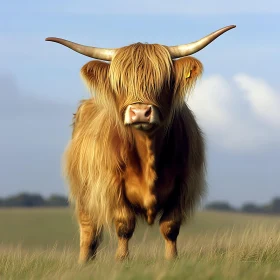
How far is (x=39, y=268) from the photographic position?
732 centimetres

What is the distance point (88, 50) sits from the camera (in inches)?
317

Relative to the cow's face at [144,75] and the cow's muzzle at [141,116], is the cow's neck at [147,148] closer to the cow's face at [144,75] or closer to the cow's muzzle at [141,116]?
the cow's face at [144,75]

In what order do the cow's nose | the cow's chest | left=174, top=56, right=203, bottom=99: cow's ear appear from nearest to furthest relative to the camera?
the cow's nose < left=174, top=56, right=203, bottom=99: cow's ear < the cow's chest

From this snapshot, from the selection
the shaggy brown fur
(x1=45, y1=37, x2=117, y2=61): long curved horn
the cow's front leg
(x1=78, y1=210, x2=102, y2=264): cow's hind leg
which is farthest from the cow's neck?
(x1=78, y1=210, x2=102, y2=264): cow's hind leg

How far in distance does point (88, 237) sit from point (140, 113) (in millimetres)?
2993

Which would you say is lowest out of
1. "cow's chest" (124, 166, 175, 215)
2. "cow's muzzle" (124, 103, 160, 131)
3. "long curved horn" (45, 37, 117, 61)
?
"cow's chest" (124, 166, 175, 215)

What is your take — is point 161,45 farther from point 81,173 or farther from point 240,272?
point 240,272

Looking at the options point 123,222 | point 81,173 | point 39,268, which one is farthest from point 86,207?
point 39,268

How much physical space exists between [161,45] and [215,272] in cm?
273

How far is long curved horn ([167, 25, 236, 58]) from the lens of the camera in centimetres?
787

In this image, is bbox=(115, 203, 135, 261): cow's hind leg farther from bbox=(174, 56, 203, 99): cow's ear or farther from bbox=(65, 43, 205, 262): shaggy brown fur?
bbox=(174, 56, 203, 99): cow's ear

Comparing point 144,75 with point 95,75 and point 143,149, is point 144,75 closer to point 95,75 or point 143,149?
point 95,75

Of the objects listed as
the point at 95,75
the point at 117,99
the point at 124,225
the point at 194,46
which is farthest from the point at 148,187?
the point at 194,46

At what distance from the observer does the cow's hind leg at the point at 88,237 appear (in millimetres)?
9648
